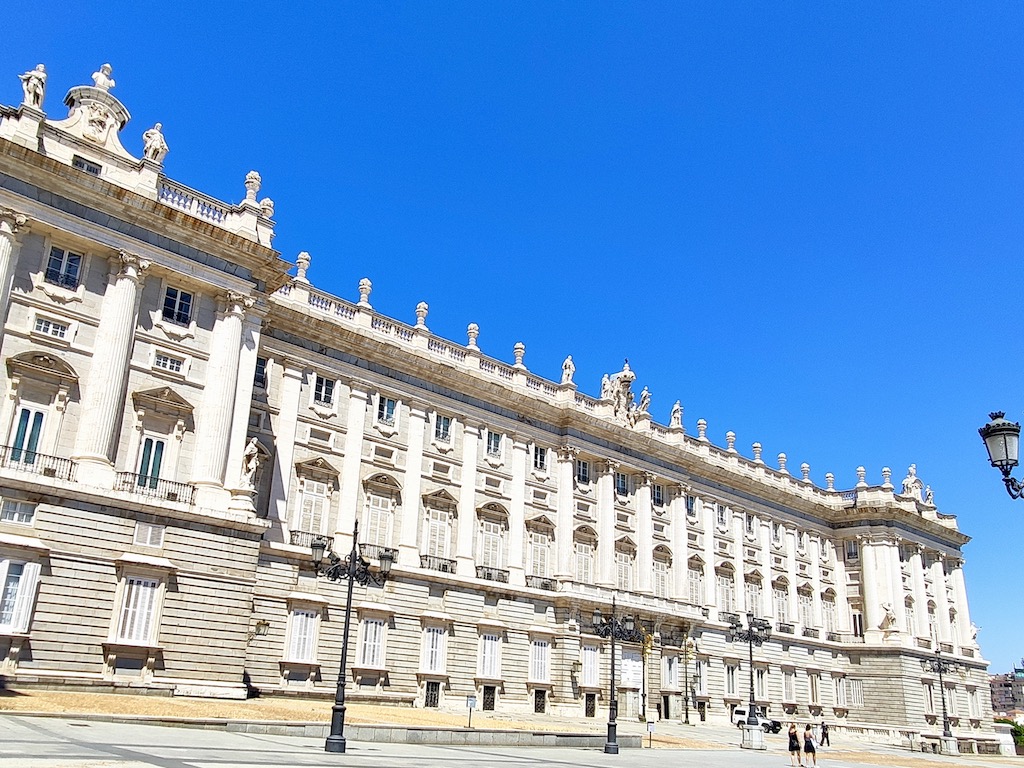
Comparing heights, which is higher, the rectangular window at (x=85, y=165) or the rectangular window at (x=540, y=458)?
the rectangular window at (x=85, y=165)

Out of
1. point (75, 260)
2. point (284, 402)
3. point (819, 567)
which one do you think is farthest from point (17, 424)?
point (819, 567)

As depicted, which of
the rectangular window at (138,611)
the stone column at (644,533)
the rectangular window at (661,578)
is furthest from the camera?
the rectangular window at (661,578)

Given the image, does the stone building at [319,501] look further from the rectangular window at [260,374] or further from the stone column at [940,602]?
the stone column at [940,602]

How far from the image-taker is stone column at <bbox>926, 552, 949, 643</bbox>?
7044cm

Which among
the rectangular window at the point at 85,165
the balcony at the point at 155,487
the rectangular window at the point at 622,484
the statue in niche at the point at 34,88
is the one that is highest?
the statue in niche at the point at 34,88

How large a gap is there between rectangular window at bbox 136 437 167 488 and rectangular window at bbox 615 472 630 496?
26.5m

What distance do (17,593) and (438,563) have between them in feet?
61.4

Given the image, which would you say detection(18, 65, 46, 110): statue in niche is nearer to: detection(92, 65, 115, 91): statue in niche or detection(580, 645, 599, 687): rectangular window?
detection(92, 65, 115, 91): statue in niche

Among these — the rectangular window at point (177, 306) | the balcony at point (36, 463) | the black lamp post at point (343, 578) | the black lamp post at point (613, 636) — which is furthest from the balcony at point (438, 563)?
the balcony at point (36, 463)

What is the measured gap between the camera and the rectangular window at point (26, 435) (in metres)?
27.9

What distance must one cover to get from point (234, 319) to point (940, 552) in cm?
6008

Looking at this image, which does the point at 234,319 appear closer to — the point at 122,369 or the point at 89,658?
the point at 122,369

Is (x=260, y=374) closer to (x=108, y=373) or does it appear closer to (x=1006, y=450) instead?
(x=108, y=373)

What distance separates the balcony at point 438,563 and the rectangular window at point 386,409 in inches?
241
